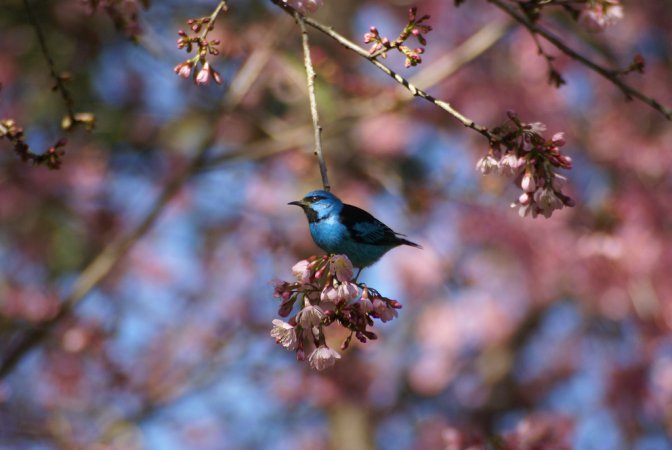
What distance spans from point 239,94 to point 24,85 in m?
4.06

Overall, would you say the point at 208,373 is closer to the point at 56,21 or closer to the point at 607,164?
the point at 56,21

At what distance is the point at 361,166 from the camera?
6082mm

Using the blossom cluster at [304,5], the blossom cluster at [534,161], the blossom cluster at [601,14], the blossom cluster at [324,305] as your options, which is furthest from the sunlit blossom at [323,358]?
the blossom cluster at [601,14]

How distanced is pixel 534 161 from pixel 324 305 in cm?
73

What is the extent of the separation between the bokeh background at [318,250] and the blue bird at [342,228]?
171 centimetres

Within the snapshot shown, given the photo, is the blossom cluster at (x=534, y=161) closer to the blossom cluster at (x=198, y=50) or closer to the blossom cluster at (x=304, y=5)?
the blossom cluster at (x=304, y=5)

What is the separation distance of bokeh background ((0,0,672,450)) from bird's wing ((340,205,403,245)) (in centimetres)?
168

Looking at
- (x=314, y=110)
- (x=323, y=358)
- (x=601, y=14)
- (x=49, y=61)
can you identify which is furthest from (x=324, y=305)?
(x=601, y=14)

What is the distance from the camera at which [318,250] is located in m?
6.64

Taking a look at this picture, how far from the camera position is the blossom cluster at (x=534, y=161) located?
7.17ft

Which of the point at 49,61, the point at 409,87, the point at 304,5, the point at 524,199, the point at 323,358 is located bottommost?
the point at 323,358

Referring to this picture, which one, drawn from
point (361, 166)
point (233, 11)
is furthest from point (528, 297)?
point (233, 11)

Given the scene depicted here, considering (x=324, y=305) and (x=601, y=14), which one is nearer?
(x=324, y=305)

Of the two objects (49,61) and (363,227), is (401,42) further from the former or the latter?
(49,61)
